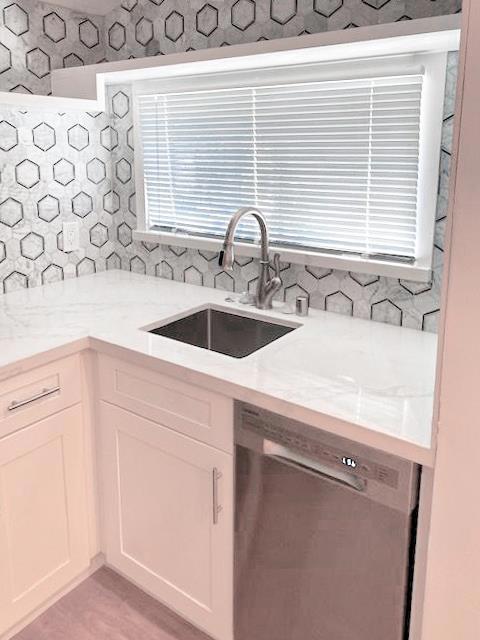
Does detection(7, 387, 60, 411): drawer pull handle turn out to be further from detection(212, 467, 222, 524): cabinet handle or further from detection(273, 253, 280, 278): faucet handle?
detection(273, 253, 280, 278): faucet handle

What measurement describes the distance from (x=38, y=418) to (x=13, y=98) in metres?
0.98

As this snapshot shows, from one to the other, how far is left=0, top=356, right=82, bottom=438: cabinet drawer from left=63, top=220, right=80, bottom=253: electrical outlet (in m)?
0.80

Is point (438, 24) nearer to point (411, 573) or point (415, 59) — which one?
point (415, 59)

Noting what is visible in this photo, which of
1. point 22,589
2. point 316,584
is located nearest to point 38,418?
point 22,589

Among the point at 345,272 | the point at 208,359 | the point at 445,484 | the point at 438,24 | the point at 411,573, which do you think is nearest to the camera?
the point at 445,484

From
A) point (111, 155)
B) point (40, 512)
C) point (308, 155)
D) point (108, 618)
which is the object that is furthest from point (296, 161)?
point (108, 618)

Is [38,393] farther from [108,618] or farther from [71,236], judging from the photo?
[71,236]

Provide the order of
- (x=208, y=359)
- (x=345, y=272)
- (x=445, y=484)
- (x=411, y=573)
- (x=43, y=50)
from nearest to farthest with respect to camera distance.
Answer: (x=445, y=484)
(x=411, y=573)
(x=208, y=359)
(x=345, y=272)
(x=43, y=50)

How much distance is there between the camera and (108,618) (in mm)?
1849

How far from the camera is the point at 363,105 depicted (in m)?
1.80

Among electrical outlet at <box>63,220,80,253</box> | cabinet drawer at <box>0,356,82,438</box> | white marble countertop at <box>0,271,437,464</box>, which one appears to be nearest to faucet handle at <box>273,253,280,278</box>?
white marble countertop at <box>0,271,437,464</box>

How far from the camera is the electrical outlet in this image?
239 centimetres

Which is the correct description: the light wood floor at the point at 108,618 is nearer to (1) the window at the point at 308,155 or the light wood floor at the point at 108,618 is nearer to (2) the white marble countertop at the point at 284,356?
(2) the white marble countertop at the point at 284,356

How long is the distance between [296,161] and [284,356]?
0.75 meters
